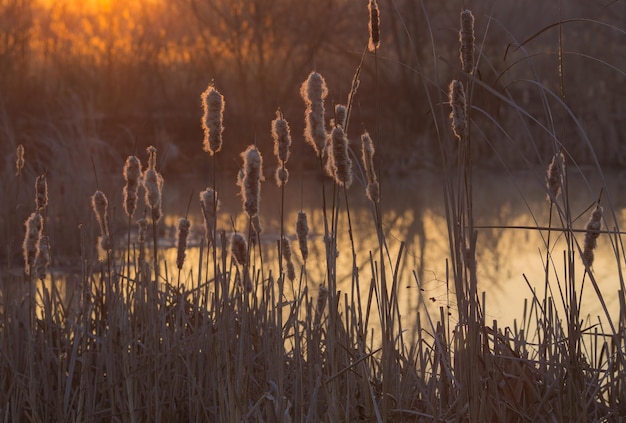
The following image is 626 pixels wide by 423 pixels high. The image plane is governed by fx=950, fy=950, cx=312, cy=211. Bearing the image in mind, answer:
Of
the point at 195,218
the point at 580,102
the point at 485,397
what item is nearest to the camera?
the point at 485,397

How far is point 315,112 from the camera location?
153 centimetres

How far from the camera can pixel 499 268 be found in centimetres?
536

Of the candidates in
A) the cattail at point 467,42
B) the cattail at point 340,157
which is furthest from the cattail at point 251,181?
the cattail at point 467,42

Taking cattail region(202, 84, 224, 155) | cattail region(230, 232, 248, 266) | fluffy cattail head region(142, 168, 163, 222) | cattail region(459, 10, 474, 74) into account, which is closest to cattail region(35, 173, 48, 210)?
fluffy cattail head region(142, 168, 163, 222)

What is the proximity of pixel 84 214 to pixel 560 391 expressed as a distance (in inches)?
173

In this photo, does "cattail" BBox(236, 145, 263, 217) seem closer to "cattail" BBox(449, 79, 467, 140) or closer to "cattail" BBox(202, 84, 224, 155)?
"cattail" BBox(202, 84, 224, 155)

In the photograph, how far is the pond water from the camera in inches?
169

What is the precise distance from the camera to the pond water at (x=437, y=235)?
14.1 feet

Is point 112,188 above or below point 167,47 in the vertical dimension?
below

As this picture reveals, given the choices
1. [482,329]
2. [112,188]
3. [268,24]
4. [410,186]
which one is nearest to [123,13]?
[268,24]

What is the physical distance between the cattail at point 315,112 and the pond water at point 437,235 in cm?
91

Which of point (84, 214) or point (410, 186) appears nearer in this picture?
point (84, 214)

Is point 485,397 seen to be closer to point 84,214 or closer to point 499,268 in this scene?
point 499,268

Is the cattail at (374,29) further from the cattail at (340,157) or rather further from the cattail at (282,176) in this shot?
the cattail at (282,176)
